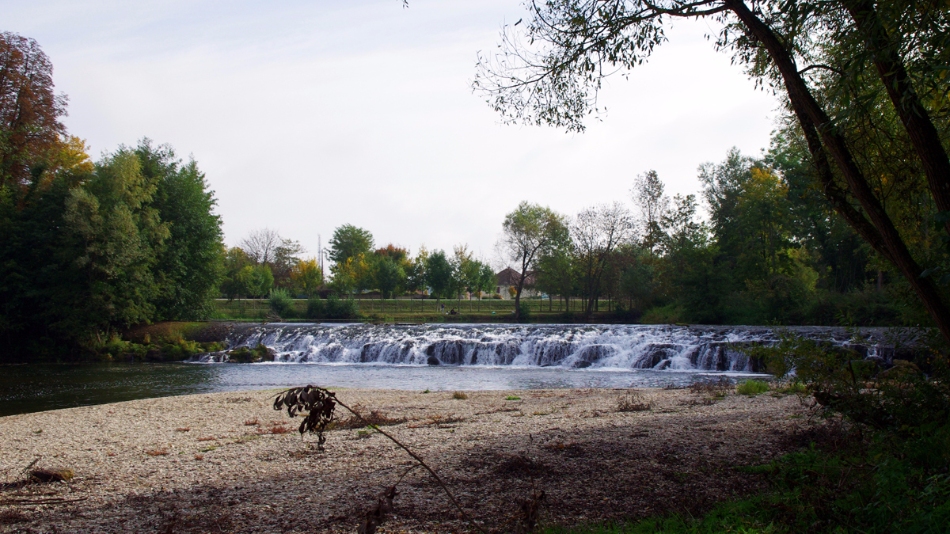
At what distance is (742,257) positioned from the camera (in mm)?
34531

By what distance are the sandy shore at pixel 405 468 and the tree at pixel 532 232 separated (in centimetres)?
3824

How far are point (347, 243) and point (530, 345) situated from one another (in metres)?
63.0

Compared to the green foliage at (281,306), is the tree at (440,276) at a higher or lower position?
higher

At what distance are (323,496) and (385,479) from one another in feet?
2.02

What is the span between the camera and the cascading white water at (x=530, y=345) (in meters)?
21.9

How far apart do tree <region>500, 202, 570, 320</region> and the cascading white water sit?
19.3 metres

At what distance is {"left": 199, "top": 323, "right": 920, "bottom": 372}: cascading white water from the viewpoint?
21.9 m

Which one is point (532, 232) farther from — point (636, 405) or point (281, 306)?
point (636, 405)

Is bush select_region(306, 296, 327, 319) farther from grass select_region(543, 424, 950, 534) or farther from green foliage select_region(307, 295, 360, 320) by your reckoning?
grass select_region(543, 424, 950, 534)

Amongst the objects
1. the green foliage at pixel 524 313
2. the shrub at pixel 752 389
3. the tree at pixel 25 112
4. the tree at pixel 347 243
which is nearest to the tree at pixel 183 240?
the tree at pixel 25 112

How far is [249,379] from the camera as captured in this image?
20375 mm

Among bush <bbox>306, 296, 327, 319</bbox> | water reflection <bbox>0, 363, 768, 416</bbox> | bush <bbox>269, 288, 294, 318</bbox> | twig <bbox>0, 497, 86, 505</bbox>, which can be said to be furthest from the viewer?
bush <bbox>269, 288, 294, 318</bbox>

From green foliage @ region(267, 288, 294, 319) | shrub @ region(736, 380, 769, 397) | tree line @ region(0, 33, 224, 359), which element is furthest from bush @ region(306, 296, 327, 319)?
shrub @ region(736, 380, 769, 397)

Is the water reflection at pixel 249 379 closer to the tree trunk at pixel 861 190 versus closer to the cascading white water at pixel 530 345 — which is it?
the cascading white water at pixel 530 345
